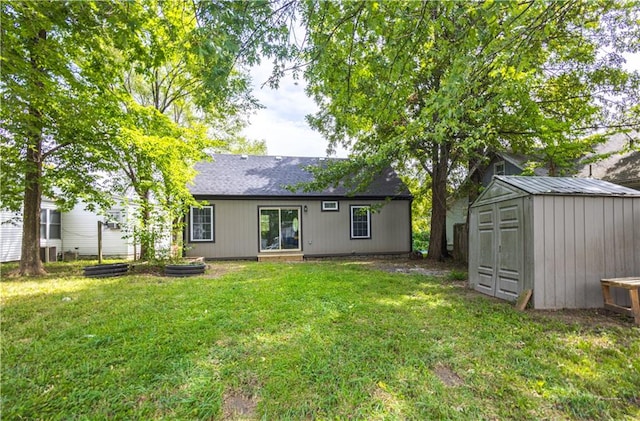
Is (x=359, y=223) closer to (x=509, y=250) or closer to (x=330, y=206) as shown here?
(x=330, y=206)

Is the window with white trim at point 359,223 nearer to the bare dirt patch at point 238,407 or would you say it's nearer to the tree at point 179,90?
the tree at point 179,90

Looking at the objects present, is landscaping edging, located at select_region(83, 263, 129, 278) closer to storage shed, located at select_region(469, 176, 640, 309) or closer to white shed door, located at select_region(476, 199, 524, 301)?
white shed door, located at select_region(476, 199, 524, 301)

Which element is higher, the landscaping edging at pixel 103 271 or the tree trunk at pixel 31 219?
the tree trunk at pixel 31 219

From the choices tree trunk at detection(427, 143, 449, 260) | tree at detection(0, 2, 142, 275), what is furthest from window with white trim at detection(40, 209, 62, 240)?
tree trunk at detection(427, 143, 449, 260)

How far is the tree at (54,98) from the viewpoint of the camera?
4.33 m

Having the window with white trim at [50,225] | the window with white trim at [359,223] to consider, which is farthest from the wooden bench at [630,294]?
the window with white trim at [50,225]

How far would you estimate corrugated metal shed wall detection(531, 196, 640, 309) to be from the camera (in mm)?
4434

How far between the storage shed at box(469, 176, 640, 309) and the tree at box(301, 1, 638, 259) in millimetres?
1733

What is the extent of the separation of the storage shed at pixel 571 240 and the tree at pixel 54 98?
6090 millimetres

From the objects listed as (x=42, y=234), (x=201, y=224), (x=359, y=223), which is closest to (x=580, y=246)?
(x=359, y=223)

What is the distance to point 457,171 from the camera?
541 inches

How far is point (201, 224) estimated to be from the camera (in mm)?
11070

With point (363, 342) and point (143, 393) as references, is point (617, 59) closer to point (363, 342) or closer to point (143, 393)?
point (363, 342)

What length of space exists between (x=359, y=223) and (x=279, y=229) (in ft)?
10.8
